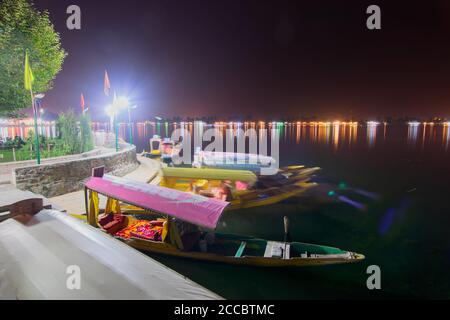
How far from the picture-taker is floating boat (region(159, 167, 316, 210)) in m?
16.3

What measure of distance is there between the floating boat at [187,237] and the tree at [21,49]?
505 inches

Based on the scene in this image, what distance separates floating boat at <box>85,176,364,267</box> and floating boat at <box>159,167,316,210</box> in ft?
18.2

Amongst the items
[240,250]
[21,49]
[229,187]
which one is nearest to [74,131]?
[21,49]

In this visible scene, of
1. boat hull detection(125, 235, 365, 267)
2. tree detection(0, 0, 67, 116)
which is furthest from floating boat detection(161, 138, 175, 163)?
boat hull detection(125, 235, 365, 267)

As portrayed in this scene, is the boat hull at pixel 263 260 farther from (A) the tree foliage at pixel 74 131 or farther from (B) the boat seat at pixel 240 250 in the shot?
(A) the tree foliage at pixel 74 131

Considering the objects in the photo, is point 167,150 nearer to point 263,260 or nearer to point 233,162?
point 233,162

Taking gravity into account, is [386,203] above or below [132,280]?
below

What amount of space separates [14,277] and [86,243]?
1087 mm

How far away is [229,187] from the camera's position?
55.2 feet

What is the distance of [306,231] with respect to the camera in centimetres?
1446

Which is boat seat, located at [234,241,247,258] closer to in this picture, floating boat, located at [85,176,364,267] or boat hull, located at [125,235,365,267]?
floating boat, located at [85,176,364,267]

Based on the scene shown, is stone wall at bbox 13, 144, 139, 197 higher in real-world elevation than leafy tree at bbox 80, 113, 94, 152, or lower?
lower
